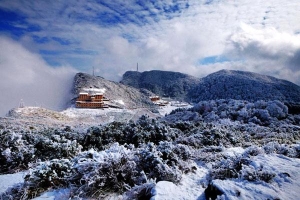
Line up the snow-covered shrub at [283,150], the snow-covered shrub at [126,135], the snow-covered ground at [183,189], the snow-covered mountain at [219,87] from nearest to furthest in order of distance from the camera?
the snow-covered ground at [183,189], the snow-covered shrub at [283,150], the snow-covered shrub at [126,135], the snow-covered mountain at [219,87]

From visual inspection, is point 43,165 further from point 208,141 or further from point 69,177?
point 208,141

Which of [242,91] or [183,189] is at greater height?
[242,91]

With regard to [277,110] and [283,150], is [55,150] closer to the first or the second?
[283,150]

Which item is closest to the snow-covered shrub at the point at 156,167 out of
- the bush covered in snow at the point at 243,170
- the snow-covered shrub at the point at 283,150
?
the bush covered in snow at the point at 243,170

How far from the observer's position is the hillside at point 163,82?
121 m

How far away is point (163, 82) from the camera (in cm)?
13812

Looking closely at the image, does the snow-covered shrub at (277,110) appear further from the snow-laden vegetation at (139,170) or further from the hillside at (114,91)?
the hillside at (114,91)

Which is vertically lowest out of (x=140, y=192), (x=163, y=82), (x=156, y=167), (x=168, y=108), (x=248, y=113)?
(x=168, y=108)

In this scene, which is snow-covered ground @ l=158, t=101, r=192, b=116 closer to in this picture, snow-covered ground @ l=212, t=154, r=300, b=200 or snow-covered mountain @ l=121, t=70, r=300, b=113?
snow-covered mountain @ l=121, t=70, r=300, b=113

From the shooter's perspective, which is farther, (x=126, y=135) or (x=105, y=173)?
(x=126, y=135)

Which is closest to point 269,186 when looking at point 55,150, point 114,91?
point 55,150

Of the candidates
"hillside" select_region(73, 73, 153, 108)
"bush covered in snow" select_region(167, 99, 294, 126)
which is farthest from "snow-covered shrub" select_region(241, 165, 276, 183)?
"hillside" select_region(73, 73, 153, 108)

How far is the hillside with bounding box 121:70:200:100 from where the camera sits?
12083cm

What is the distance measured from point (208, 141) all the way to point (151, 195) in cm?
541
